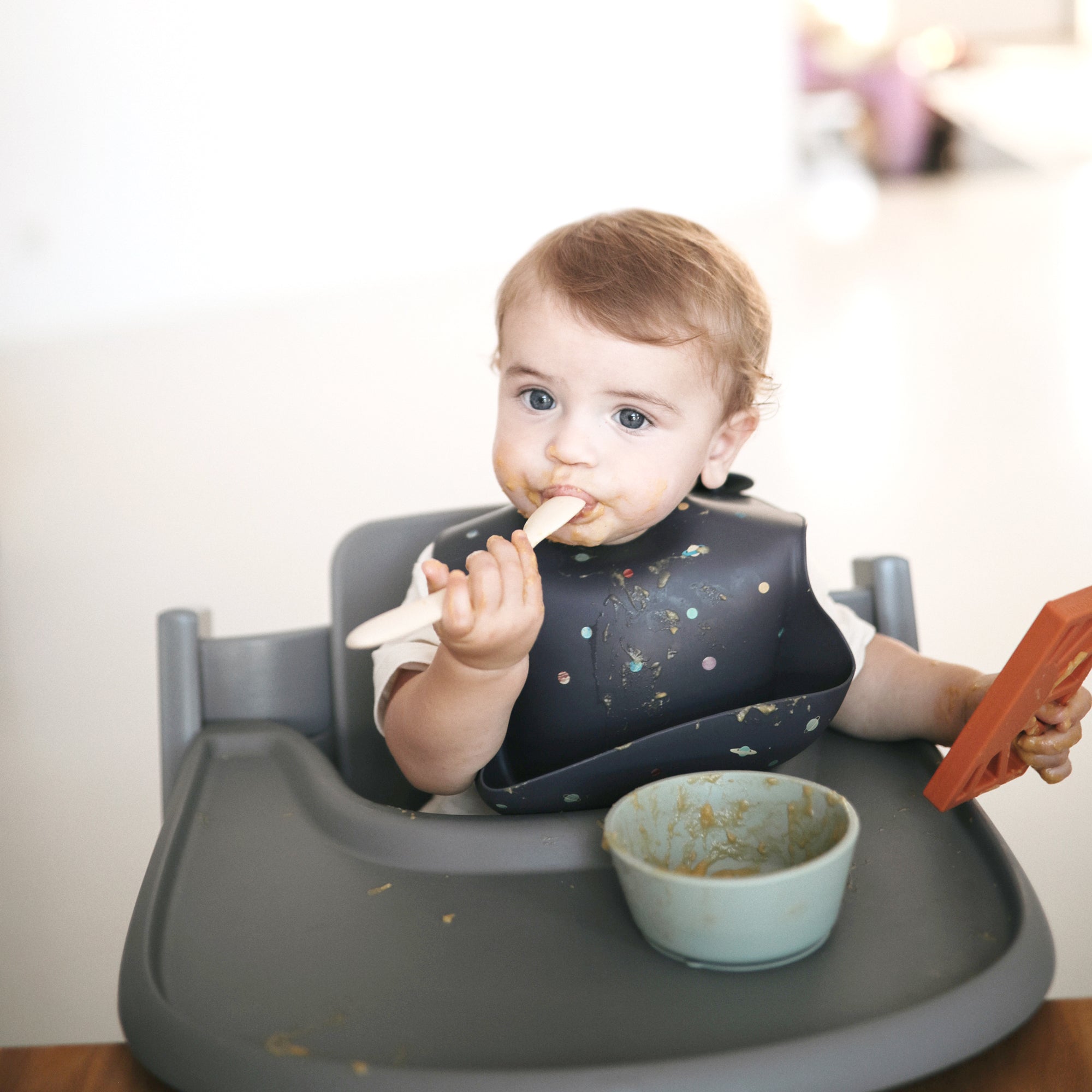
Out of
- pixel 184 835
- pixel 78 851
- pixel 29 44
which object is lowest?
pixel 78 851

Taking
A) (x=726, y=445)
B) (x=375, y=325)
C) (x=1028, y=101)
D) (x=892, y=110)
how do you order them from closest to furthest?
(x=726, y=445), (x=375, y=325), (x=892, y=110), (x=1028, y=101)

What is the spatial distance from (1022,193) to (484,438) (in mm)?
3976

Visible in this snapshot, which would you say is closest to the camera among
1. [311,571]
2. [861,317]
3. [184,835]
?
[184,835]

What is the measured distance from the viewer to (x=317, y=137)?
4.05m

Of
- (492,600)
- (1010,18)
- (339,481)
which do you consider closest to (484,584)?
(492,600)

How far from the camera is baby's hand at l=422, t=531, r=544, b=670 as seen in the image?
564 mm

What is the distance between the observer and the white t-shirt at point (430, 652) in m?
0.75

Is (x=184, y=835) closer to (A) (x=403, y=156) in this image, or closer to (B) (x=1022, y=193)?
(A) (x=403, y=156)

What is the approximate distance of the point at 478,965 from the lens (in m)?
0.52

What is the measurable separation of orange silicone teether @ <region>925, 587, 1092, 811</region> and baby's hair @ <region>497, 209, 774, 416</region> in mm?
253

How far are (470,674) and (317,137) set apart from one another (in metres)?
3.78

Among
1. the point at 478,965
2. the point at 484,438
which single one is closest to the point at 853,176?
the point at 484,438

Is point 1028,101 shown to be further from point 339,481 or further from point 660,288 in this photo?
point 660,288

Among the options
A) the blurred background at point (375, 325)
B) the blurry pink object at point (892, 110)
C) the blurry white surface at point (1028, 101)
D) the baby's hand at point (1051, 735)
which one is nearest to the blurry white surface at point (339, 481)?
the blurred background at point (375, 325)
